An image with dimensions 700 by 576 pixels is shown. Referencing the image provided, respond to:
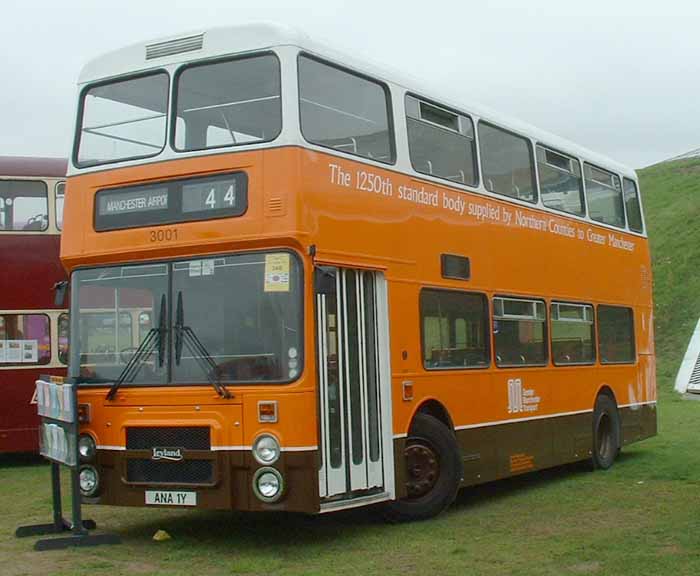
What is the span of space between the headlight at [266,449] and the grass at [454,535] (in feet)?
2.70

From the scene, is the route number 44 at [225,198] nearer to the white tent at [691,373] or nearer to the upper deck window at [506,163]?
the white tent at [691,373]

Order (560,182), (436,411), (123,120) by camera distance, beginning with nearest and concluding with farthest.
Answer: (123,120) → (436,411) → (560,182)

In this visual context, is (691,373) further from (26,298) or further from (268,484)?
(26,298)

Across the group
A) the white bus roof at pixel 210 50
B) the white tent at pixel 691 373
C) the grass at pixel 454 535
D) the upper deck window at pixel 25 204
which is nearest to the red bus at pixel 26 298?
the upper deck window at pixel 25 204

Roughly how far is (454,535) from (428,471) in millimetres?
961

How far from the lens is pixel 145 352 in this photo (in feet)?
33.4

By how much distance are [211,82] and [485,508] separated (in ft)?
17.8

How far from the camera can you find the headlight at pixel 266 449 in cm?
959

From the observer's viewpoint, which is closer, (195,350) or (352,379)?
(195,350)

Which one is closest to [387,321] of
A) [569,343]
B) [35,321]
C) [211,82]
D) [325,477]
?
[325,477]

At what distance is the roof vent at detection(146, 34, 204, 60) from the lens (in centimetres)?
1049

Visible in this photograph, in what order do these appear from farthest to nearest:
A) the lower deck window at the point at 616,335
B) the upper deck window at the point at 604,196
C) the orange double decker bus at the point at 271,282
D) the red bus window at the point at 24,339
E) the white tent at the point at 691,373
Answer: the red bus window at the point at 24,339 < the upper deck window at the point at 604,196 < the lower deck window at the point at 616,335 < the orange double decker bus at the point at 271,282 < the white tent at the point at 691,373

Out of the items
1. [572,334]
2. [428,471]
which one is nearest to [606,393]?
[572,334]

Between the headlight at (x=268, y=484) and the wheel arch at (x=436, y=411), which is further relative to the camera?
the wheel arch at (x=436, y=411)
